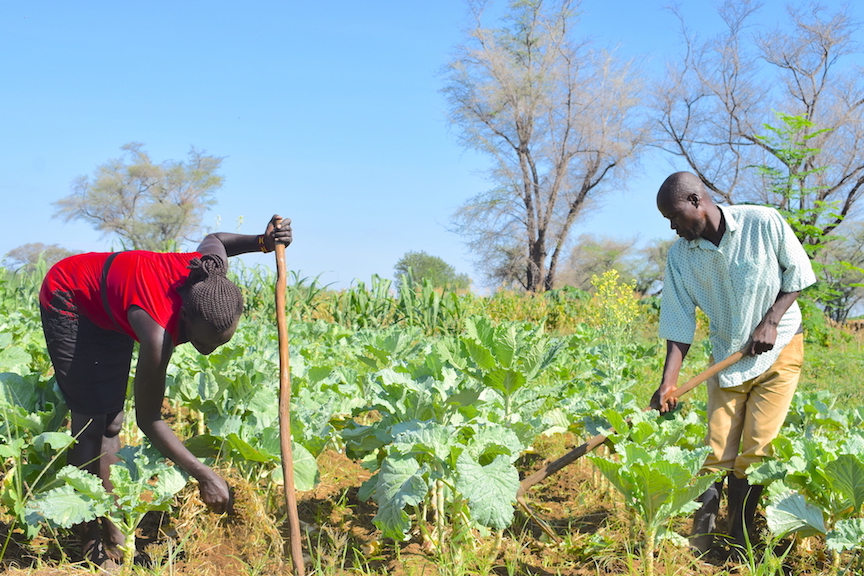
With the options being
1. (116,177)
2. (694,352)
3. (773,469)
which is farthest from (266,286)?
(116,177)

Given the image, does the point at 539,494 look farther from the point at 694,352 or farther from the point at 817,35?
the point at 817,35

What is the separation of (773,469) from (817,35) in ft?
75.8

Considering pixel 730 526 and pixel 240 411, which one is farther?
pixel 240 411

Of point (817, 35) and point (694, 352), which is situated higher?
point (817, 35)

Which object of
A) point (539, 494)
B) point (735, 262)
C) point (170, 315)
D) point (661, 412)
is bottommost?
point (539, 494)

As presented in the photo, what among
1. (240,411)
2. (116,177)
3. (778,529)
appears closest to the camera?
(778,529)

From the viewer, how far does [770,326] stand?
2.92 metres

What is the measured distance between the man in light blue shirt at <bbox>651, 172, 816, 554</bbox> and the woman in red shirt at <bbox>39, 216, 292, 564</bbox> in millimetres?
1807

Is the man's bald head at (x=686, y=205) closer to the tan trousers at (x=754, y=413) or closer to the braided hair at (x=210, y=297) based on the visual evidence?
the tan trousers at (x=754, y=413)

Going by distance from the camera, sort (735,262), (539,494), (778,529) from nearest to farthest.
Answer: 1. (778,529)
2. (735,262)
3. (539,494)

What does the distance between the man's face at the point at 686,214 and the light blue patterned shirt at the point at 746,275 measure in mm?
131

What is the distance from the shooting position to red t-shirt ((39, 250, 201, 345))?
2314mm

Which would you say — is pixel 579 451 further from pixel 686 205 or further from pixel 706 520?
pixel 686 205

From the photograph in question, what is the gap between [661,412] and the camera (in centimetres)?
307
